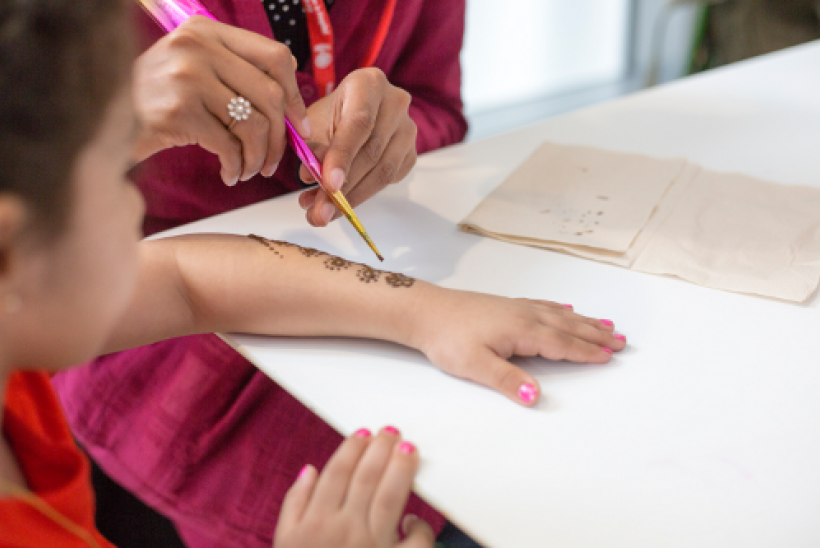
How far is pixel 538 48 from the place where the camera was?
108 inches

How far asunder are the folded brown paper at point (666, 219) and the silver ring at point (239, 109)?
0.26m

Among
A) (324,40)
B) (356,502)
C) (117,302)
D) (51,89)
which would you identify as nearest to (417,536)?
(356,502)

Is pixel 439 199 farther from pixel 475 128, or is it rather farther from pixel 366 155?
pixel 475 128

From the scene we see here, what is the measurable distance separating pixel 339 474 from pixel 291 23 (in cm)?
64

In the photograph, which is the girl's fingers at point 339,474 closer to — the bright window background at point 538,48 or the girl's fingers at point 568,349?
the girl's fingers at point 568,349

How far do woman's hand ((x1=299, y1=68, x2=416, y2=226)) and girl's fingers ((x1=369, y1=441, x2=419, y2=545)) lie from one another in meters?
0.30

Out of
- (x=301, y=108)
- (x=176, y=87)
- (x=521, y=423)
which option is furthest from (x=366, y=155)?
(x=521, y=423)

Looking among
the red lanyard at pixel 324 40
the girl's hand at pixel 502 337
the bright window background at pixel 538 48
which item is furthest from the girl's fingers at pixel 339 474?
the bright window background at pixel 538 48

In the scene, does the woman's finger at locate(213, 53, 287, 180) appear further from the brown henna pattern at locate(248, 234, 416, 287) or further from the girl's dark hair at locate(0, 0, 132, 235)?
the girl's dark hair at locate(0, 0, 132, 235)

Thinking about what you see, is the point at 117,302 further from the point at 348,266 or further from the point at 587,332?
the point at 587,332

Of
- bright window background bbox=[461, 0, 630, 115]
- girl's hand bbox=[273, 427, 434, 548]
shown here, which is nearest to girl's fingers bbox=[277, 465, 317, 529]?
girl's hand bbox=[273, 427, 434, 548]

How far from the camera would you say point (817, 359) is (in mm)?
558

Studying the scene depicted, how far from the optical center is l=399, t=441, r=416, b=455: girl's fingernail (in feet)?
1.58

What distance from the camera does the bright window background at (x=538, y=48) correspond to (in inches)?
Result: 100
